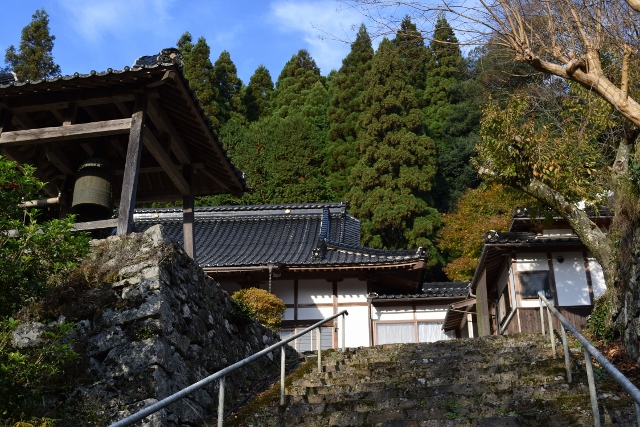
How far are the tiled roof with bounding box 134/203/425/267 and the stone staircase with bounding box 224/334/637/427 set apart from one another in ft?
27.3

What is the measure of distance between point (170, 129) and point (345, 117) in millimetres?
28517

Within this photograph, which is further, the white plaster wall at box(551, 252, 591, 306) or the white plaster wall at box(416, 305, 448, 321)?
the white plaster wall at box(416, 305, 448, 321)

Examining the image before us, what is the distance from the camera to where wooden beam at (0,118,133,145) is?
8.73 metres

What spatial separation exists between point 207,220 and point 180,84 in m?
16.2

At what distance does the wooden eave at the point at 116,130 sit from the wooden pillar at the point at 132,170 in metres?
0.14

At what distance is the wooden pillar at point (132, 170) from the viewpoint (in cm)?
806

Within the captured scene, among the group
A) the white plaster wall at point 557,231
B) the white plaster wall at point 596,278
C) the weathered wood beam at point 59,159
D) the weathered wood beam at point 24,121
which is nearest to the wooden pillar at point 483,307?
the white plaster wall at point 557,231

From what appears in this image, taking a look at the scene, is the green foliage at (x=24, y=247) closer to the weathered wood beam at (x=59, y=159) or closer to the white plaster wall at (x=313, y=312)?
the weathered wood beam at (x=59, y=159)

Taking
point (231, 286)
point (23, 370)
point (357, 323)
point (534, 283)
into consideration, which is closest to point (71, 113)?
point (23, 370)

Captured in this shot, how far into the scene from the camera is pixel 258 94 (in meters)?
47.1

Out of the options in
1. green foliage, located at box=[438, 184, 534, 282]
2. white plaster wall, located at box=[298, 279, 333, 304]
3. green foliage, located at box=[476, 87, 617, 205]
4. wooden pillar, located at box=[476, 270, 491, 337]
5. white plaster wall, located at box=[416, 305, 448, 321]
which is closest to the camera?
green foliage, located at box=[476, 87, 617, 205]

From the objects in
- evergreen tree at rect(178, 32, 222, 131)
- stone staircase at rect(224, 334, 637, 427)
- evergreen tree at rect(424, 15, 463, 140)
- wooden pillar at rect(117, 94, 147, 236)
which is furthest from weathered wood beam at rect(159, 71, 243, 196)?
evergreen tree at rect(424, 15, 463, 140)

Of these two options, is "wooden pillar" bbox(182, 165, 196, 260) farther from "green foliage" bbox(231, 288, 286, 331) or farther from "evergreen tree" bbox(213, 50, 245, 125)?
"evergreen tree" bbox(213, 50, 245, 125)

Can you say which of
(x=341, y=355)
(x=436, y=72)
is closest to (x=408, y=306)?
(x=341, y=355)
